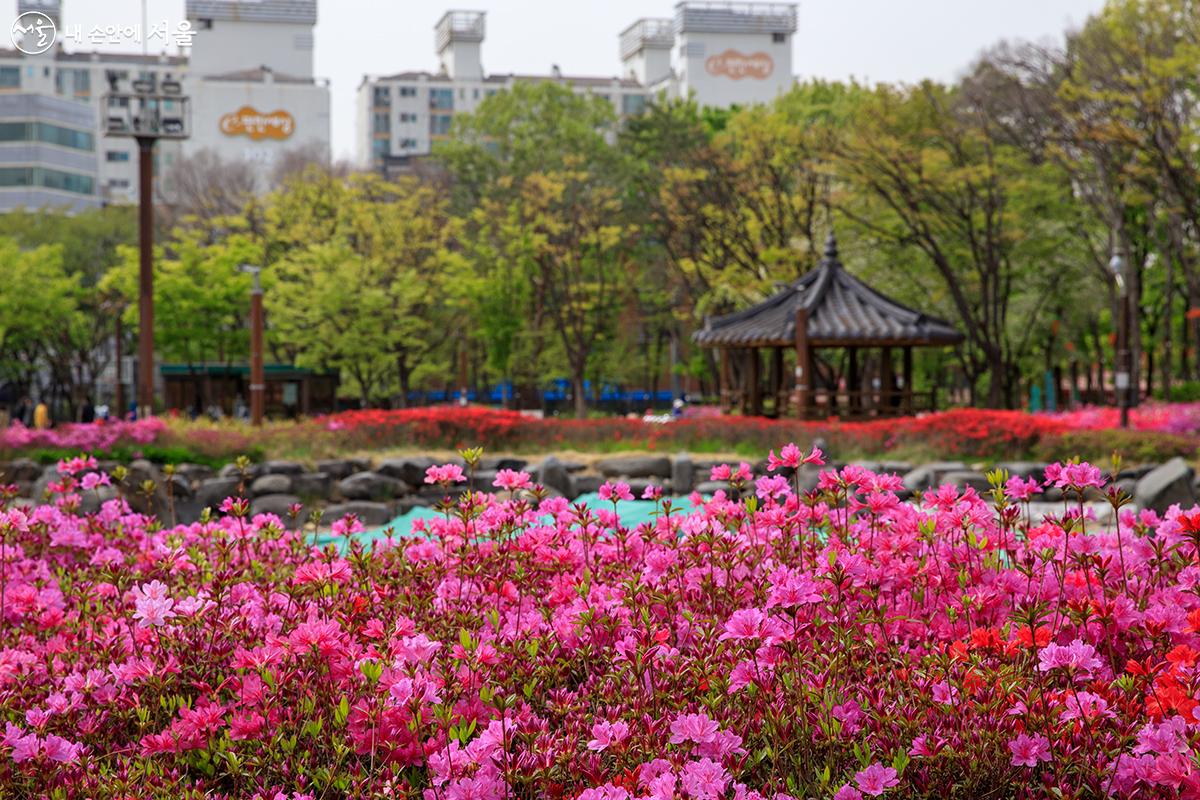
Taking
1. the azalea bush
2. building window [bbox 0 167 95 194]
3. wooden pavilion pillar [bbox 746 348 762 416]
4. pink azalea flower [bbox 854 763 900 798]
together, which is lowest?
the azalea bush

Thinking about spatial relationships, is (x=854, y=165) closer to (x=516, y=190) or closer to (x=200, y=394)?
(x=516, y=190)

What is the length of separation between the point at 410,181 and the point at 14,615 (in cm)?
3861

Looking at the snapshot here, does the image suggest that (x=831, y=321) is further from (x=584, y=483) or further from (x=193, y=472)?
(x=193, y=472)

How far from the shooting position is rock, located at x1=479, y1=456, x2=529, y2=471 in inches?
785

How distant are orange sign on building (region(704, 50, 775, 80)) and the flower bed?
98409 millimetres

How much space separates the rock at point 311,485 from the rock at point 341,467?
595 millimetres

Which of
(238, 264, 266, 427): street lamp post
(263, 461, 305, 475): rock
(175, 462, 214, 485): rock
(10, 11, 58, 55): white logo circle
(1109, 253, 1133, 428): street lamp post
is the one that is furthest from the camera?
(238, 264, 266, 427): street lamp post

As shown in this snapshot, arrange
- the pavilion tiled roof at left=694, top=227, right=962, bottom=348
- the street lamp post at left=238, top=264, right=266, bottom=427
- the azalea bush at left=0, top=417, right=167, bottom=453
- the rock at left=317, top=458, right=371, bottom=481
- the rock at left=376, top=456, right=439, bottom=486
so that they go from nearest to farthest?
the azalea bush at left=0, top=417, right=167, bottom=453 < the rock at left=376, top=456, right=439, bottom=486 < the rock at left=317, top=458, right=371, bottom=481 < the pavilion tiled roof at left=694, top=227, right=962, bottom=348 < the street lamp post at left=238, top=264, right=266, bottom=427

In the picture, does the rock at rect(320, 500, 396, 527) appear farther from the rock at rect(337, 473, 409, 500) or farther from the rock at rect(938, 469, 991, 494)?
the rock at rect(938, 469, 991, 494)

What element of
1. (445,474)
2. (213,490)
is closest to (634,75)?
(213,490)

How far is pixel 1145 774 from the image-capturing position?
8.98 feet

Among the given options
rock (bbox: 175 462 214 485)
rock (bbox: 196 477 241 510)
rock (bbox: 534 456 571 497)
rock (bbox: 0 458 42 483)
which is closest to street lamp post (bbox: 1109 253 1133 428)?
rock (bbox: 534 456 571 497)

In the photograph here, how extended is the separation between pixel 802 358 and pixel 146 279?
1171 cm

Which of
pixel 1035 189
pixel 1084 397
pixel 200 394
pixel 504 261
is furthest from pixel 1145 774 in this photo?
pixel 1084 397
